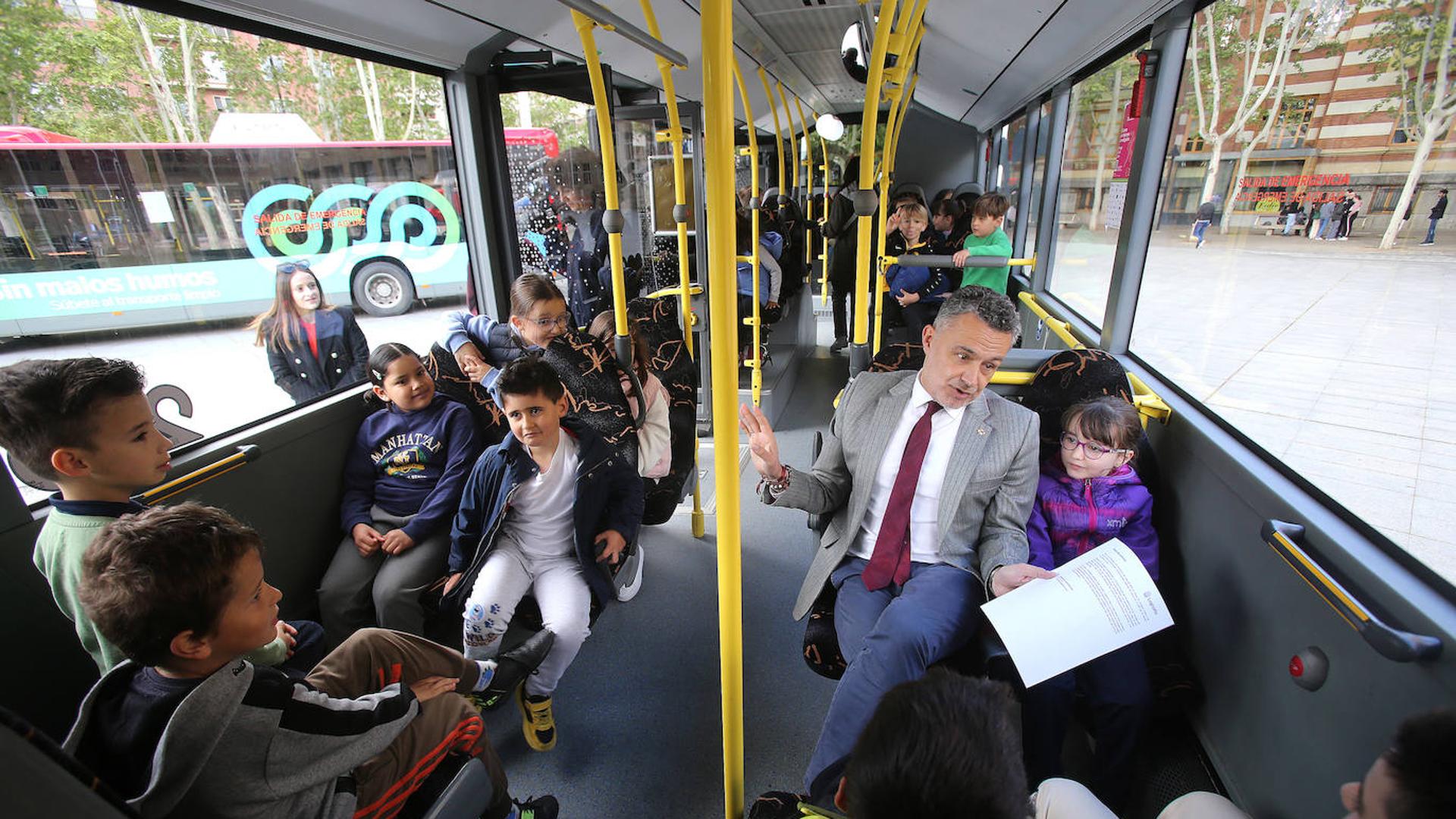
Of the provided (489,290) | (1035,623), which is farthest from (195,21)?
(1035,623)

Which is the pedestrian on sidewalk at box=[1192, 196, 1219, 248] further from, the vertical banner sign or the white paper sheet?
the white paper sheet

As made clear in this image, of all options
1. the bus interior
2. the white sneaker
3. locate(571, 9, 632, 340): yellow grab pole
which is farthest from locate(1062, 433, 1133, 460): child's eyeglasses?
locate(571, 9, 632, 340): yellow grab pole

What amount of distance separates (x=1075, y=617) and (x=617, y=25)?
203cm

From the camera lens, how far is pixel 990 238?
472cm

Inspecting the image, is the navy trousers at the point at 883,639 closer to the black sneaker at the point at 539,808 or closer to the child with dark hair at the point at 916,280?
the black sneaker at the point at 539,808

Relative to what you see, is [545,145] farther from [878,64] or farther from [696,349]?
Answer: [878,64]

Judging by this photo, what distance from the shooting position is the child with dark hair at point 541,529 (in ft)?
7.16

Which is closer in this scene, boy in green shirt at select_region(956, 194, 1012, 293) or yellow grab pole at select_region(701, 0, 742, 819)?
yellow grab pole at select_region(701, 0, 742, 819)

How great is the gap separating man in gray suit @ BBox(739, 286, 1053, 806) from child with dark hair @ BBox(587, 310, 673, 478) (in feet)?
3.13

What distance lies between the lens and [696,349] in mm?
4824

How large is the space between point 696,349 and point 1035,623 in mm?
3515

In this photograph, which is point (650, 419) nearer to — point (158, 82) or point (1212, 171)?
point (158, 82)

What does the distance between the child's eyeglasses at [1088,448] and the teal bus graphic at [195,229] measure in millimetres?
3178

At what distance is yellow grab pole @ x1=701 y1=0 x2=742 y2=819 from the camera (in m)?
0.94
